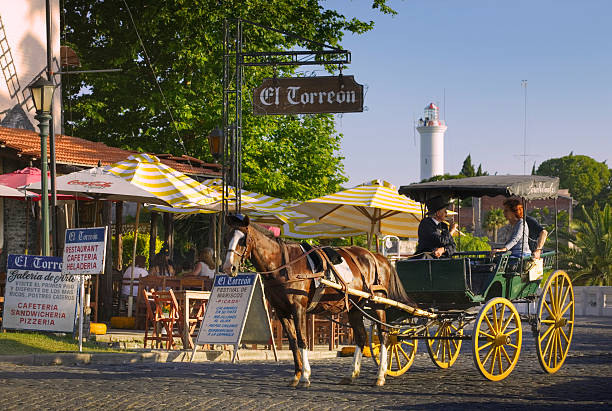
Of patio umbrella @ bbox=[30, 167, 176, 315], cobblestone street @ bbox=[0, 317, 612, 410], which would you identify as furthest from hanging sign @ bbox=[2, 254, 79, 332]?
patio umbrella @ bbox=[30, 167, 176, 315]

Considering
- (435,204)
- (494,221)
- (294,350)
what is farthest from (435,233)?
(494,221)

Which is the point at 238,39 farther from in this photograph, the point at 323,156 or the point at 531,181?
the point at 323,156

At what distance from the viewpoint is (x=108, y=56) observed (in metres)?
37.2

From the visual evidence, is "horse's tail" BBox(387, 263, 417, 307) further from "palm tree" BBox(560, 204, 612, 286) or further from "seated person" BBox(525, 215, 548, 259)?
"palm tree" BBox(560, 204, 612, 286)

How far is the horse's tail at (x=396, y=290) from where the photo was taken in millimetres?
12133

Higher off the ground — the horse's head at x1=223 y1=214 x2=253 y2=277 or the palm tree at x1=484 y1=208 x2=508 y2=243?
the palm tree at x1=484 y1=208 x2=508 y2=243

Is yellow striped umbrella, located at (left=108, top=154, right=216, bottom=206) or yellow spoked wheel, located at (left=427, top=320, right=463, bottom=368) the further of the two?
yellow striped umbrella, located at (left=108, top=154, right=216, bottom=206)

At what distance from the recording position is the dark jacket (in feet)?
41.8

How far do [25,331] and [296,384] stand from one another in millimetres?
7079

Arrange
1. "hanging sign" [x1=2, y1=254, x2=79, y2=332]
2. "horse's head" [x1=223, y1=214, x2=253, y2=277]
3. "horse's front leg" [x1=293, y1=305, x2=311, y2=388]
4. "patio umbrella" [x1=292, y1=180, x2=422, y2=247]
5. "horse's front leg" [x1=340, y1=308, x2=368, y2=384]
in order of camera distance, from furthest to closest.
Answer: "patio umbrella" [x1=292, y1=180, x2=422, y2=247] → "hanging sign" [x1=2, y1=254, x2=79, y2=332] → "horse's front leg" [x1=340, y1=308, x2=368, y2=384] → "horse's front leg" [x1=293, y1=305, x2=311, y2=388] → "horse's head" [x1=223, y1=214, x2=253, y2=277]

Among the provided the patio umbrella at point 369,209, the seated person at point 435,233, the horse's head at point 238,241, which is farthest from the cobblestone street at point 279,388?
the patio umbrella at point 369,209

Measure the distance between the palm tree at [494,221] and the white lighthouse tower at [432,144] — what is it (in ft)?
235

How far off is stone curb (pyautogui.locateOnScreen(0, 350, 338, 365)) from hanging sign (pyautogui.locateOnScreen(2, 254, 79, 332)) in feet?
4.77

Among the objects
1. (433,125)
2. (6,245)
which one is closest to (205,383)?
(6,245)
